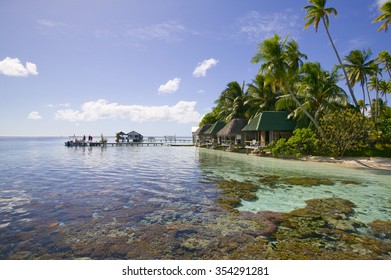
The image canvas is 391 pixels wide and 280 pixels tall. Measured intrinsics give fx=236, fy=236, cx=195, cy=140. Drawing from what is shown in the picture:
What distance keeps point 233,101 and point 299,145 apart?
1688 centimetres

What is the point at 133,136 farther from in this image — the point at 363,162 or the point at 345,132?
the point at 363,162

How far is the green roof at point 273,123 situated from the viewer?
2405 centimetres

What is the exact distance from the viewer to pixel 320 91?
21.7 meters

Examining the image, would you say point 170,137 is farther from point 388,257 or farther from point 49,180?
point 388,257

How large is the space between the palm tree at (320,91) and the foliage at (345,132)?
144 inches

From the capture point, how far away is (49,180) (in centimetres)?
1139

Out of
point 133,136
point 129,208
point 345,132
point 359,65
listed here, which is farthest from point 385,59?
point 133,136

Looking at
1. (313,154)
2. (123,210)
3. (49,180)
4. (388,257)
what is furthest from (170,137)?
(388,257)

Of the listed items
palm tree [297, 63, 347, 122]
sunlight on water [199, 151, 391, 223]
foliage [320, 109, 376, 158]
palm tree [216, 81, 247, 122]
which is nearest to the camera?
sunlight on water [199, 151, 391, 223]

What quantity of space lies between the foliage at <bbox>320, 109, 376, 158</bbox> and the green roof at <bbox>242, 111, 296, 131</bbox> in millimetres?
6134

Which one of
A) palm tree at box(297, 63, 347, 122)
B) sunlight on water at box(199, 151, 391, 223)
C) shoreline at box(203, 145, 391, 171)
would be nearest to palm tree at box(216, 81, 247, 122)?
palm tree at box(297, 63, 347, 122)

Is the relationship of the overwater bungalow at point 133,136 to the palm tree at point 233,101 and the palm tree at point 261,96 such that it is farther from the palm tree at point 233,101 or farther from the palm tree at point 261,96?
the palm tree at point 261,96

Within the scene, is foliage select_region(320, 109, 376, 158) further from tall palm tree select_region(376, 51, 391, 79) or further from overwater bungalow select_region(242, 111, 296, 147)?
tall palm tree select_region(376, 51, 391, 79)

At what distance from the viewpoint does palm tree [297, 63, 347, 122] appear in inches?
823
